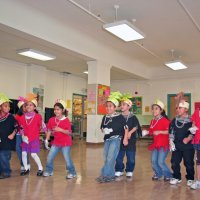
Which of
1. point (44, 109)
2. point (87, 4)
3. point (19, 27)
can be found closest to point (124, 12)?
point (87, 4)

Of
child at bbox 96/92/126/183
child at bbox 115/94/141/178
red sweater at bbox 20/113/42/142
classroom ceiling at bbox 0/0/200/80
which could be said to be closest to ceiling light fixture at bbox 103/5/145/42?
classroom ceiling at bbox 0/0/200/80

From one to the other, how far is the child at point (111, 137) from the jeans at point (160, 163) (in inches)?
21.0

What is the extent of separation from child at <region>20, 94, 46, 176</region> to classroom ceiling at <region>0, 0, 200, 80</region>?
2677 mm

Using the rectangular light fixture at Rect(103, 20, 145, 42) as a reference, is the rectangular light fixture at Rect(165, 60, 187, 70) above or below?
below

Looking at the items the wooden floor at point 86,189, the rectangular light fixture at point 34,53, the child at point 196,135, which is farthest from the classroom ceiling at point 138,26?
the wooden floor at point 86,189

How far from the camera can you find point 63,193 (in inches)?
122

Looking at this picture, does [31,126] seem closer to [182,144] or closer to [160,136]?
[160,136]

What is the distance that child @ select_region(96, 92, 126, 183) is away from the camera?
3.72 metres

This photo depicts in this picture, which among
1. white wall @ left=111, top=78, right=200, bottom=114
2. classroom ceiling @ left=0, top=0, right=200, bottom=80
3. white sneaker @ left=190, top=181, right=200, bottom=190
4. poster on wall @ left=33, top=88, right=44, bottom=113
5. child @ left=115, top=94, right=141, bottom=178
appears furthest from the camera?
white wall @ left=111, top=78, right=200, bottom=114

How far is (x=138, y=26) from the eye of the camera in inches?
285

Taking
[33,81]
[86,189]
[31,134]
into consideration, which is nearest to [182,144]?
[86,189]

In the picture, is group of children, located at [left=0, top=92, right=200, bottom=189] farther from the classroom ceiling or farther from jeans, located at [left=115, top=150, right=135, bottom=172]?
the classroom ceiling

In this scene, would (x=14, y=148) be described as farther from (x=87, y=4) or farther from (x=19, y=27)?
(x=87, y=4)

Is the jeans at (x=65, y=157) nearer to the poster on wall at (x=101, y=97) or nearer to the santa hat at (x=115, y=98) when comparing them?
the santa hat at (x=115, y=98)
